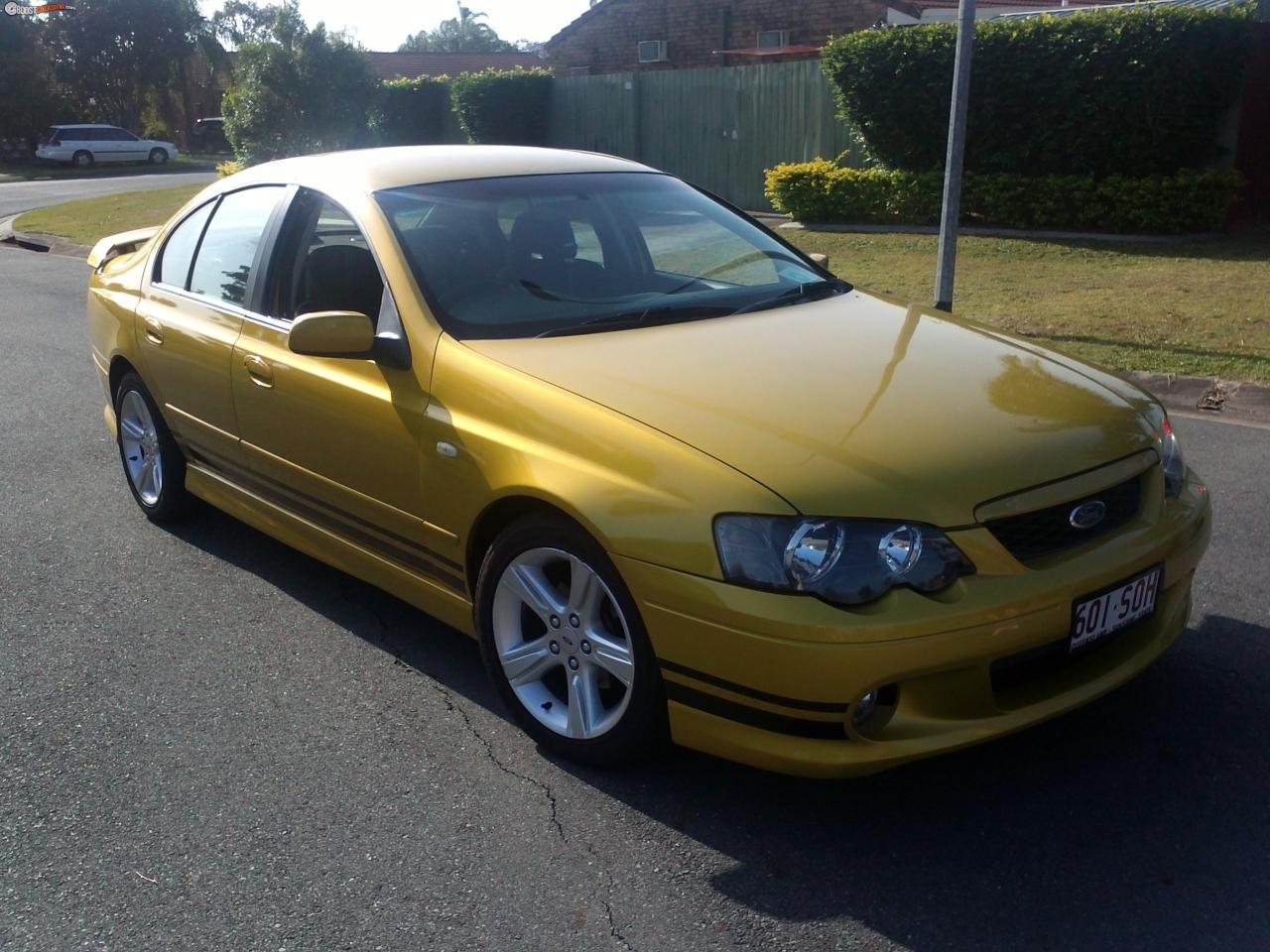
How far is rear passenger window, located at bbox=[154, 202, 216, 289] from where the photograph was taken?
522 cm

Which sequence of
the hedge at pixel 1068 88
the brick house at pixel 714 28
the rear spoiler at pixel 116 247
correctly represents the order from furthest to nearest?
the brick house at pixel 714 28
the hedge at pixel 1068 88
the rear spoiler at pixel 116 247

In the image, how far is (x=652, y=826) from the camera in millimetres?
3211

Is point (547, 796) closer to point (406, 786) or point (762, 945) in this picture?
point (406, 786)

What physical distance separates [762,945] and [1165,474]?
6.07 feet

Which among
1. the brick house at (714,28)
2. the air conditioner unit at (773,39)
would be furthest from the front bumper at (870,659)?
the air conditioner unit at (773,39)

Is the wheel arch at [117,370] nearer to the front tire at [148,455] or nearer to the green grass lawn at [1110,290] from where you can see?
the front tire at [148,455]

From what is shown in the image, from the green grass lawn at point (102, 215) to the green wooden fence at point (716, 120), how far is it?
24.7ft

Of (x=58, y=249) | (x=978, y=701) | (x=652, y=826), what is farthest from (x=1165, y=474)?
(x=58, y=249)

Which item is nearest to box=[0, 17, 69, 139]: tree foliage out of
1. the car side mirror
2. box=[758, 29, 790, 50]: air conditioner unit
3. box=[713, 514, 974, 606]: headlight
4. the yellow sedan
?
box=[758, 29, 790, 50]: air conditioner unit

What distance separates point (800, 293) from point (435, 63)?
5415cm

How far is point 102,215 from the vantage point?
23.1 metres

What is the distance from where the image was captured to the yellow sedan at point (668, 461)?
9.55 ft

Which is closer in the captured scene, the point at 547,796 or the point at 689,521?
the point at 689,521

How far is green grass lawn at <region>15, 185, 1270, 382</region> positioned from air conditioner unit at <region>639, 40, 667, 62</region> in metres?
18.6
